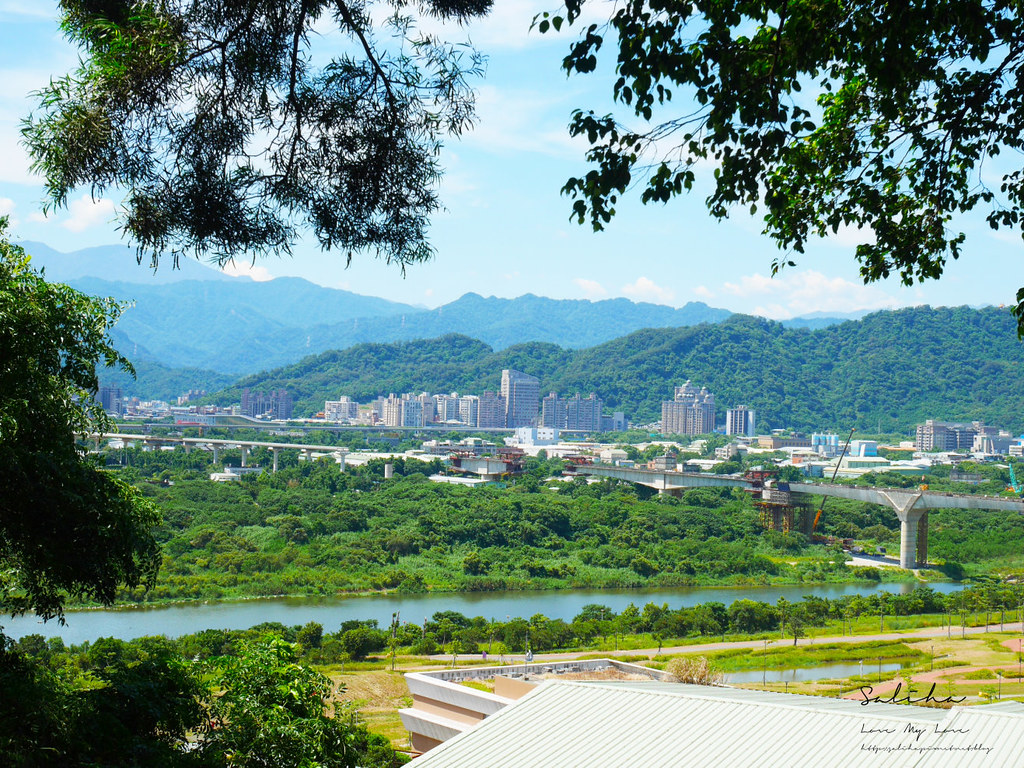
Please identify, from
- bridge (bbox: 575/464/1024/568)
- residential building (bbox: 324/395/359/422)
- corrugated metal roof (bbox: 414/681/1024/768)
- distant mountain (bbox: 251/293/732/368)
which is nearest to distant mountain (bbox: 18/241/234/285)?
distant mountain (bbox: 251/293/732/368)

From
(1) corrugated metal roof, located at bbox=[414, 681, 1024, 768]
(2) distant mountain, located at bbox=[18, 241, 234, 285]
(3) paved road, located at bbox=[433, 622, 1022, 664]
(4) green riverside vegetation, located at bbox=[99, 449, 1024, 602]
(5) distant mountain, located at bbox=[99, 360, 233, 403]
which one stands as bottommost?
(3) paved road, located at bbox=[433, 622, 1022, 664]

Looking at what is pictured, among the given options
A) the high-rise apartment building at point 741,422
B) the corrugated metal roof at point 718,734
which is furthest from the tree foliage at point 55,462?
the high-rise apartment building at point 741,422

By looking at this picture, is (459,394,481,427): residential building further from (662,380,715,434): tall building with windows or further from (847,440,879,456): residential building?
(847,440,879,456): residential building

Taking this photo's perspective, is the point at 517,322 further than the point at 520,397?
Yes

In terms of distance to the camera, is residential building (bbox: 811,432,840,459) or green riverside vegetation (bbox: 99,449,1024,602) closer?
green riverside vegetation (bbox: 99,449,1024,602)

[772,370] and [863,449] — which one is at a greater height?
[772,370]

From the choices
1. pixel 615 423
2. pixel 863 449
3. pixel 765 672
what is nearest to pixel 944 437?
pixel 863 449

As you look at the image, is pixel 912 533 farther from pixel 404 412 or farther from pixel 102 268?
pixel 102 268
